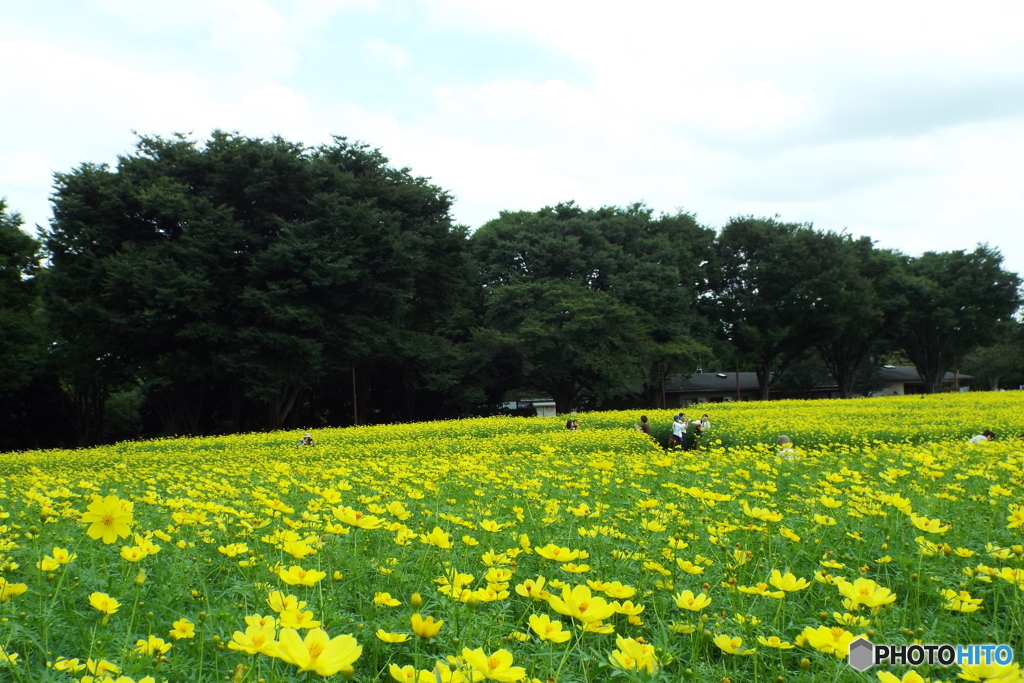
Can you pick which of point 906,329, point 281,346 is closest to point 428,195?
point 281,346

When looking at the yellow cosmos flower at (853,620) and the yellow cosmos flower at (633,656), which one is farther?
the yellow cosmos flower at (853,620)

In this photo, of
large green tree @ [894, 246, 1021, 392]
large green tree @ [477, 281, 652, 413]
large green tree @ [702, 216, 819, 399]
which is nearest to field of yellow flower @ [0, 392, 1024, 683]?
large green tree @ [477, 281, 652, 413]

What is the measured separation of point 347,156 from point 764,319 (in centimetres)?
2305

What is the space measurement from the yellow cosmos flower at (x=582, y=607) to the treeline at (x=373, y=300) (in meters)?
22.5

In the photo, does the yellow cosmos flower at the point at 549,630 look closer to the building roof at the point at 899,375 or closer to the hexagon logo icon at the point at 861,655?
the hexagon logo icon at the point at 861,655

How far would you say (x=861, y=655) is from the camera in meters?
2.05

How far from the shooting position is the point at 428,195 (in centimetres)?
2900

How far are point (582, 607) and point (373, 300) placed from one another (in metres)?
25.0

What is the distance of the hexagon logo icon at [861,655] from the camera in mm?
2020

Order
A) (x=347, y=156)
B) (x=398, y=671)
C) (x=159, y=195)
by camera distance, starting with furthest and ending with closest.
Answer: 1. (x=347, y=156)
2. (x=159, y=195)
3. (x=398, y=671)

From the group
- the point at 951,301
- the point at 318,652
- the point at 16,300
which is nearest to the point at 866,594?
the point at 318,652

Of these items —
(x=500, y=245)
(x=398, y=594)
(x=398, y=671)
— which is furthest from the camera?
(x=500, y=245)

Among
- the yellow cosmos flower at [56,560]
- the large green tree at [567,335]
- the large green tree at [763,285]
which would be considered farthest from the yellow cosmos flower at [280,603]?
the large green tree at [763,285]

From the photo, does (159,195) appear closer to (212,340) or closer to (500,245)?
(212,340)
